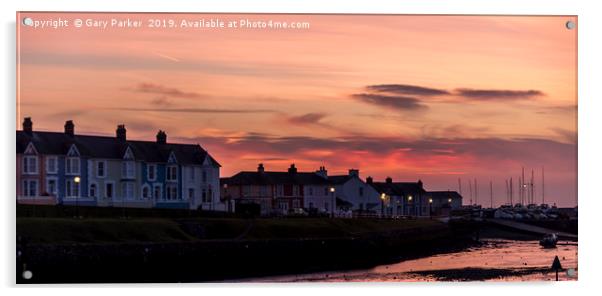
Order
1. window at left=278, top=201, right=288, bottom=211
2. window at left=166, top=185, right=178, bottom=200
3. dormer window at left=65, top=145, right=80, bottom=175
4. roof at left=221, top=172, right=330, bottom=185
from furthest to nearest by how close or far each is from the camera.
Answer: window at left=278, top=201, right=288, bottom=211
roof at left=221, top=172, right=330, bottom=185
window at left=166, top=185, right=178, bottom=200
dormer window at left=65, top=145, right=80, bottom=175

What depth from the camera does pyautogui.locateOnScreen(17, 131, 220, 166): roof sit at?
714 inches

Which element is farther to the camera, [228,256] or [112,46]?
[228,256]

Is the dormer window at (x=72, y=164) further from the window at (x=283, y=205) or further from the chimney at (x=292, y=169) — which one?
the window at (x=283, y=205)

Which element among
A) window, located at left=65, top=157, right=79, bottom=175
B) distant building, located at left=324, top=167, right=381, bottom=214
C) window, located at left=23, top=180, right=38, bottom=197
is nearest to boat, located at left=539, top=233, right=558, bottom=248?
distant building, located at left=324, top=167, right=381, bottom=214

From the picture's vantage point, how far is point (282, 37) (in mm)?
17406

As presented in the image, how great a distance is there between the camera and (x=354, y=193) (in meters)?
22.6

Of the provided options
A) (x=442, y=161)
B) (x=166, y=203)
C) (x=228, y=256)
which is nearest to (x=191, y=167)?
(x=166, y=203)

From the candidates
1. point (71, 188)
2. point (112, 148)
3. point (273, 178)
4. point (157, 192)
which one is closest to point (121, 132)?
point (112, 148)

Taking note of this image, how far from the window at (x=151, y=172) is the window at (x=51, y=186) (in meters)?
1.56

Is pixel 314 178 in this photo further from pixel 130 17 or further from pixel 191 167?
pixel 130 17

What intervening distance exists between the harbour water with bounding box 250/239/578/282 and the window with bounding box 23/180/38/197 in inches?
147

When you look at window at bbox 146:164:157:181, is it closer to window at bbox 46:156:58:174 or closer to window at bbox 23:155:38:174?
window at bbox 46:156:58:174

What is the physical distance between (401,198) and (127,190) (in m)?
6.36
